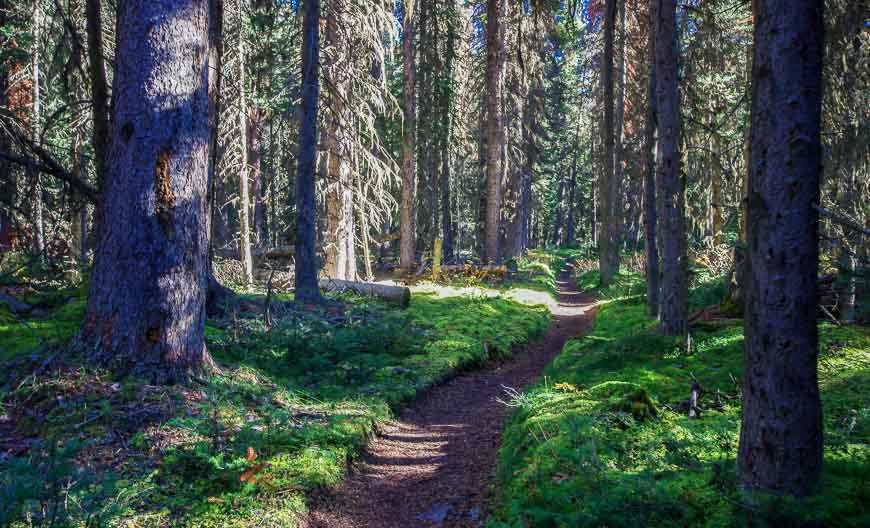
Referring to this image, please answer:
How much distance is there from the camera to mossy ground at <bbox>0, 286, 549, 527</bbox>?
3500 mm

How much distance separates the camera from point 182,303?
217 inches

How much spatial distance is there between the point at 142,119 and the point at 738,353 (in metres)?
6.86

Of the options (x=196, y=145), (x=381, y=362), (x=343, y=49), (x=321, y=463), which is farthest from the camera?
(x=343, y=49)

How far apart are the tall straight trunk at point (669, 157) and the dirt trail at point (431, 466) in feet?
8.97

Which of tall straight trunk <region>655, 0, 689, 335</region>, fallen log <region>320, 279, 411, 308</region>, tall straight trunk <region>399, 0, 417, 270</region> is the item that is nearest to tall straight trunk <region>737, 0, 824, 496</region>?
tall straight trunk <region>655, 0, 689, 335</region>

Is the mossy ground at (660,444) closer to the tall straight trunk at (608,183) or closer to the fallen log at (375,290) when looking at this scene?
the fallen log at (375,290)

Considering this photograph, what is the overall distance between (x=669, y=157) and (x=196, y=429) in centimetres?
728

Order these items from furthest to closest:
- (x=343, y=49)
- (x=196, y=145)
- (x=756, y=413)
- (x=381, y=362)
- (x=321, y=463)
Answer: (x=343, y=49) → (x=381, y=362) → (x=196, y=145) → (x=321, y=463) → (x=756, y=413)

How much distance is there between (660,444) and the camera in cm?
416

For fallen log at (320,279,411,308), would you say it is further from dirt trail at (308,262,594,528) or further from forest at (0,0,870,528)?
dirt trail at (308,262,594,528)

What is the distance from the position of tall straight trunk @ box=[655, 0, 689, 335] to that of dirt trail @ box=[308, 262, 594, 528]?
108 inches

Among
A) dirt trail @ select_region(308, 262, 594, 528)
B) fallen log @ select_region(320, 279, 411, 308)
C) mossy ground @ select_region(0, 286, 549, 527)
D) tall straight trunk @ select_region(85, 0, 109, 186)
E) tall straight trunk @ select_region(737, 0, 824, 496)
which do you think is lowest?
dirt trail @ select_region(308, 262, 594, 528)

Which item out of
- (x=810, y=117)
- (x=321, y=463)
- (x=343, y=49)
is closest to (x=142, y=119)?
(x=321, y=463)

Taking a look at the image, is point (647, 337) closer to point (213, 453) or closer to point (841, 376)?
point (841, 376)
